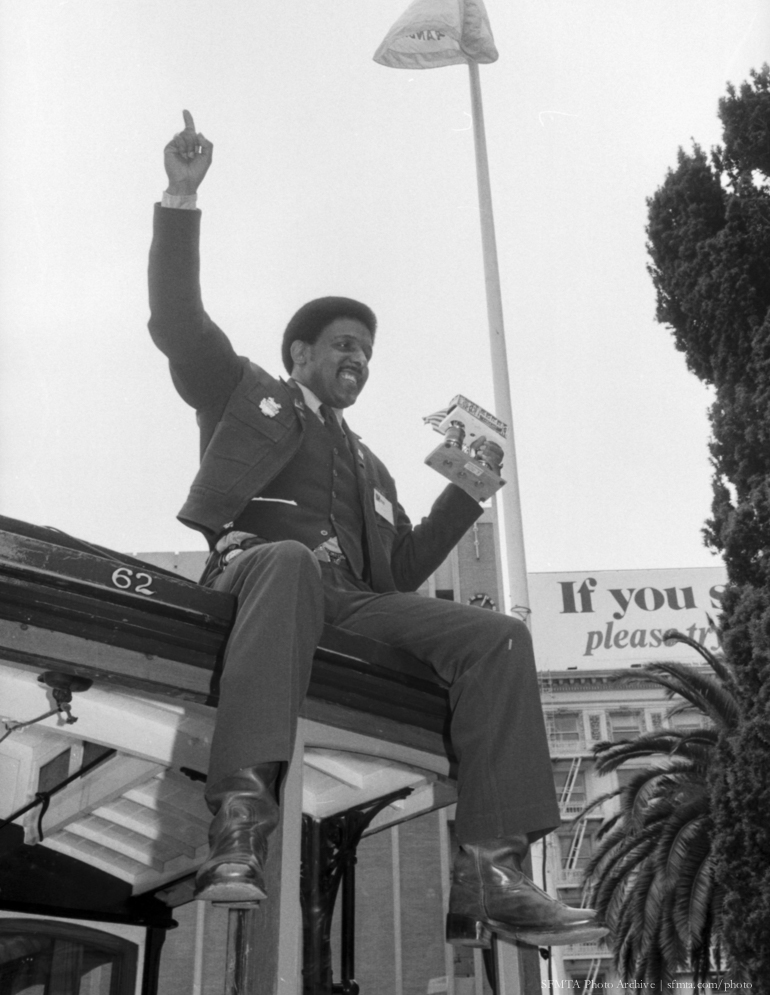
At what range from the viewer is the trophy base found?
4160 millimetres

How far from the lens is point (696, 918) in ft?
55.4

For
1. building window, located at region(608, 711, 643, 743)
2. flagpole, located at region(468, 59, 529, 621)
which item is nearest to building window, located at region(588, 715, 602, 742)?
building window, located at region(608, 711, 643, 743)

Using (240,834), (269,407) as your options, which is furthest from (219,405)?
(240,834)

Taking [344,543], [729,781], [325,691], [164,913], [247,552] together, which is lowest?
[164,913]

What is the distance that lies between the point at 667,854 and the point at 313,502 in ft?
51.9

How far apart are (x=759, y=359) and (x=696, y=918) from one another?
8926 mm

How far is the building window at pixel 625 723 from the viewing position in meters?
44.5

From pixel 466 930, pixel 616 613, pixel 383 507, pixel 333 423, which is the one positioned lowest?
pixel 466 930

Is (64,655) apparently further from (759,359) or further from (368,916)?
(368,916)

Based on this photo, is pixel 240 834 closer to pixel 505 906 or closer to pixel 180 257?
pixel 505 906

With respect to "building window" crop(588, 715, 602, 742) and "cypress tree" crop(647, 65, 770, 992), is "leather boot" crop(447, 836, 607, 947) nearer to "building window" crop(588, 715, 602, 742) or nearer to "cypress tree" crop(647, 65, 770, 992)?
"cypress tree" crop(647, 65, 770, 992)

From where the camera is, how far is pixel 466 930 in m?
3.13

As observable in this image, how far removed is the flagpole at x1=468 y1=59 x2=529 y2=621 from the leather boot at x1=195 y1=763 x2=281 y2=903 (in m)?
6.44

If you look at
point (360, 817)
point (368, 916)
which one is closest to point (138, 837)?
point (360, 817)
